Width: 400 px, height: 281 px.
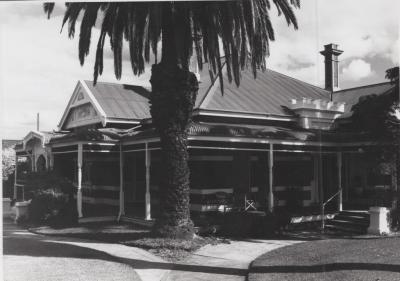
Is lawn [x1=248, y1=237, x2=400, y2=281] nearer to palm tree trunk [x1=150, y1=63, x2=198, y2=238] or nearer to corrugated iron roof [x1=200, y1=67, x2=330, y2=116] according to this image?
palm tree trunk [x1=150, y1=63, x2=198, y2=238]

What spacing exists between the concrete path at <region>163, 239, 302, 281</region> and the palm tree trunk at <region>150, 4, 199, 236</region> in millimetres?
1298

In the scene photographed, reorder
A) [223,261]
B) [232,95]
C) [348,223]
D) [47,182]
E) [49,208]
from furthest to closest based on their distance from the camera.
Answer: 1. [232,95]
2. [47,182]
3. [49,208]
4. [348,223]
5. [223,261]

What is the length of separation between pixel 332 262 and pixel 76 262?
19.4 feet

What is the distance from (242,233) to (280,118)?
7838mm

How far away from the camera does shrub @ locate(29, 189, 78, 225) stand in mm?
18703

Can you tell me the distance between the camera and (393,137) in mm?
15664

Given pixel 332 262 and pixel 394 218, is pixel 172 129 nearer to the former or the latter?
pixel 332 262

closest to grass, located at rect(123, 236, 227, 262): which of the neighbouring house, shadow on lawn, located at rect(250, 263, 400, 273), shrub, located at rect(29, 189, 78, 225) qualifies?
shadow on lawn, located at rect(250, 263, 400, 273)

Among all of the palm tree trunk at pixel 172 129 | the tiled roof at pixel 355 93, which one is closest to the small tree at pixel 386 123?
the palm tree trunk at pixel 172 129

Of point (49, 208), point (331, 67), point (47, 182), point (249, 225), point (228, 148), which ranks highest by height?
point (331, 67)

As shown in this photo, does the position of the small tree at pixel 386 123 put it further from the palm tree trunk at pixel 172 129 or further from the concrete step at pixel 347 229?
the palm tree trunk at pixel 172 129

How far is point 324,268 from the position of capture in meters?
10.2

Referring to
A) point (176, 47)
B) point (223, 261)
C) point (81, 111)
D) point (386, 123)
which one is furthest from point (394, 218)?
point (81, 111)

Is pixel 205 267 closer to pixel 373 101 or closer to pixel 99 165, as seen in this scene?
pixel 373 101
